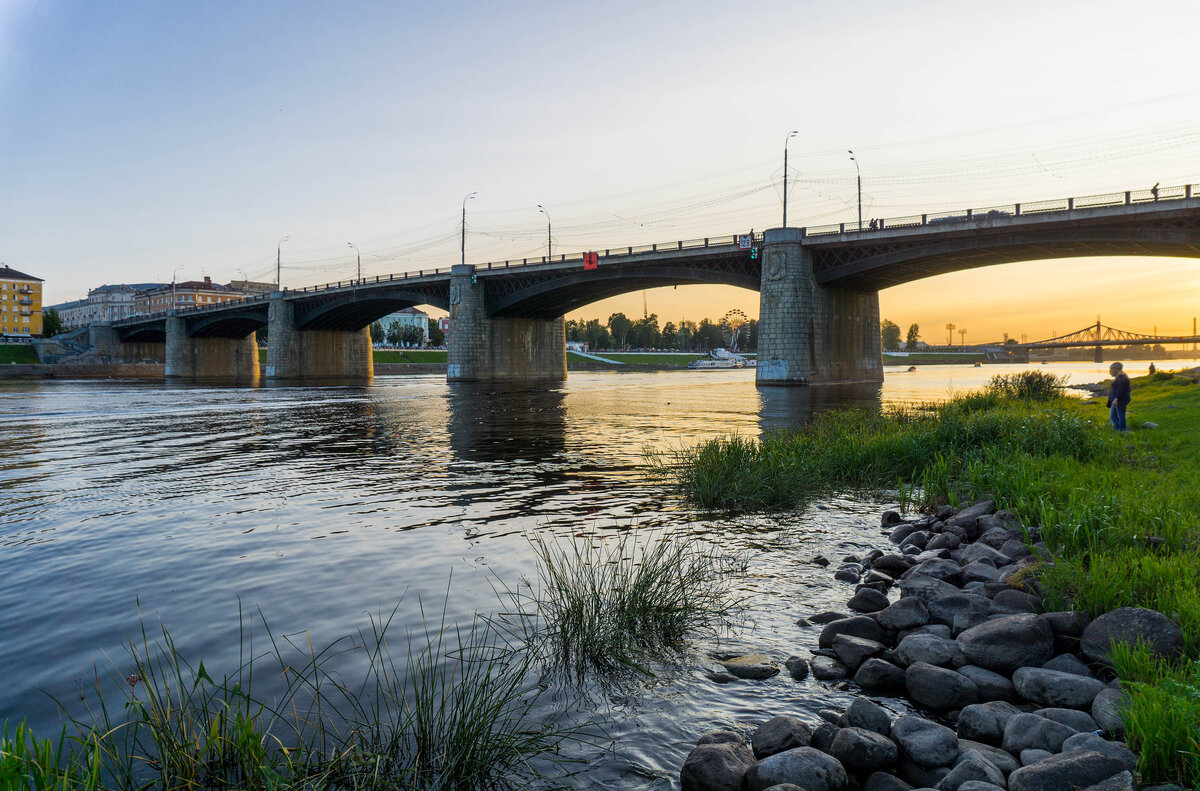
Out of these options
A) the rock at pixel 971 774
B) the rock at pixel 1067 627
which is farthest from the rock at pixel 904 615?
the rock at pixel 971 774

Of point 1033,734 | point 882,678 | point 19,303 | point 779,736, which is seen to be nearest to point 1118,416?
point 882,678

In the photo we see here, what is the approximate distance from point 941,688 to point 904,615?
120 centimetres

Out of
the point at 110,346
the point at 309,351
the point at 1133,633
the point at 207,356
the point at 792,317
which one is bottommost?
the point at 1133,633

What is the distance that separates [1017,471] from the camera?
35.0 feet

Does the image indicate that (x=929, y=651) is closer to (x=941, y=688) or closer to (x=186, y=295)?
(x=941, y=688)

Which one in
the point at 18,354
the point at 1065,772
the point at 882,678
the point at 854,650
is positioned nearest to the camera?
the point at 1065,772

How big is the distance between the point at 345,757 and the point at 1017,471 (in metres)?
10.1

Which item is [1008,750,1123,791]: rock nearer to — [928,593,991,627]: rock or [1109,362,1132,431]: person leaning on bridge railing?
[928,593,991,627]: rock

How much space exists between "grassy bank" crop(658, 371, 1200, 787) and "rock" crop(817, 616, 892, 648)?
55.5 inches

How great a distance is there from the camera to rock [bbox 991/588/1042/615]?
6.12m

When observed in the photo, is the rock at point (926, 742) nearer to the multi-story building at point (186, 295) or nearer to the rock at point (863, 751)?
the rock at point (863, 751)

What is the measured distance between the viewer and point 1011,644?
5375 millimetres

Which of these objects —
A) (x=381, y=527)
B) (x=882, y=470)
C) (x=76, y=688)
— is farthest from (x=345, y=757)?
(x=882, y=470)

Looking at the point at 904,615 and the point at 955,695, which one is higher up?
the point at 904,615
